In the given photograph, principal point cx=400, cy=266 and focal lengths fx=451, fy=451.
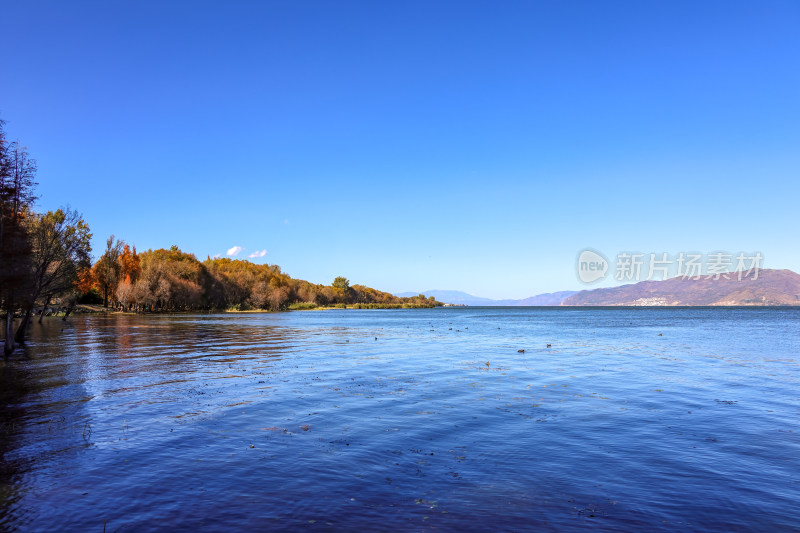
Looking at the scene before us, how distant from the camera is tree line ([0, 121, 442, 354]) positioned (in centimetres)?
3459

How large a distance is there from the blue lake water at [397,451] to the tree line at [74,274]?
11713 millimetres

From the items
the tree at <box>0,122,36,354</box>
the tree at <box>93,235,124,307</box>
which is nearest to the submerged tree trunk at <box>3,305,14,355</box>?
the tree at <box>0,122,36,354</box>

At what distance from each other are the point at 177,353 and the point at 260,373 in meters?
14.4

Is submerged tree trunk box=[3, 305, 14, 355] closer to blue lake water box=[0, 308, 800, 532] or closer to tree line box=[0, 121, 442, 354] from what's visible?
tree line box=[0, 121, 442, 354]

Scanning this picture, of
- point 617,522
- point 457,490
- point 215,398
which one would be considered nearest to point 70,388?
point 215,398

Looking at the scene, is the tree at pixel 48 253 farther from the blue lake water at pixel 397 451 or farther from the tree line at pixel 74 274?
the blue lake water at pixel 397 451

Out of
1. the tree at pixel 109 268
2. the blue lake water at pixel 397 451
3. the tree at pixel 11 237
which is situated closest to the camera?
the blue lake water at pixel 397 451

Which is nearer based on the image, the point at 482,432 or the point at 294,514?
the point at 294,514

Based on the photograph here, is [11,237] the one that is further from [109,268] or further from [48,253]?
[109,268]

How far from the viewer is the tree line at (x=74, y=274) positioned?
1362 inches

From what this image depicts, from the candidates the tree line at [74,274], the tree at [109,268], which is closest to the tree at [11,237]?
the tree line at [74,274]

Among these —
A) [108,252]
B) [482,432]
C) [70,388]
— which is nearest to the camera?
[482,432]

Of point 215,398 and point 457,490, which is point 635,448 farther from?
point 215,398

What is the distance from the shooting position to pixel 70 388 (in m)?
23.2
